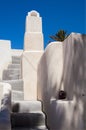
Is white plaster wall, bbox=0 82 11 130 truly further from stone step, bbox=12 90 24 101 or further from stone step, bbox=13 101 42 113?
stone step, bbox=12 90 24 101

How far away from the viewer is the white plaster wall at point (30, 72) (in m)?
12.5

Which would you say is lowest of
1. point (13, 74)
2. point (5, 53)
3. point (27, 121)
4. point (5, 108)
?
point (27, 121)

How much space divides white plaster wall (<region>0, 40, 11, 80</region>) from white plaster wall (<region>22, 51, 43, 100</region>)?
13.0ft

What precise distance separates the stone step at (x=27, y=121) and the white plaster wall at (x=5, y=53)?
7623mm

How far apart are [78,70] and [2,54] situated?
430 inches

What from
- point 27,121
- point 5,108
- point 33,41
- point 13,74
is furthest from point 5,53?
point 5,108

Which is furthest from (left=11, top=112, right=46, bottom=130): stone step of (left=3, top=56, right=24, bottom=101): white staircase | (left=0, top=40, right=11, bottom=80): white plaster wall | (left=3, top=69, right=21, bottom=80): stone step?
(left=0, top=40, right=11, bottom=80): white plaster wall

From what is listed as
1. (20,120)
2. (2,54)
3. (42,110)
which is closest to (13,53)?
(2,54)

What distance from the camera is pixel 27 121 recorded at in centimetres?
895

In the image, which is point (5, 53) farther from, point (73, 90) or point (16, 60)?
point (73, 90)

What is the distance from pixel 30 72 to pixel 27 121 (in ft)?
13.5

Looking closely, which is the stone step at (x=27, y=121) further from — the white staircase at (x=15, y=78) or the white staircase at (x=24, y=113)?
the white staircase at (x=15, y=78)

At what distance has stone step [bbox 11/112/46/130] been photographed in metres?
8.93

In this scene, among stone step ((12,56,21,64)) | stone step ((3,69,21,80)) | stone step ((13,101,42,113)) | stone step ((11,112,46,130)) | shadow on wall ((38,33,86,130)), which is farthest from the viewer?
stone step ((12,56,21,64))
